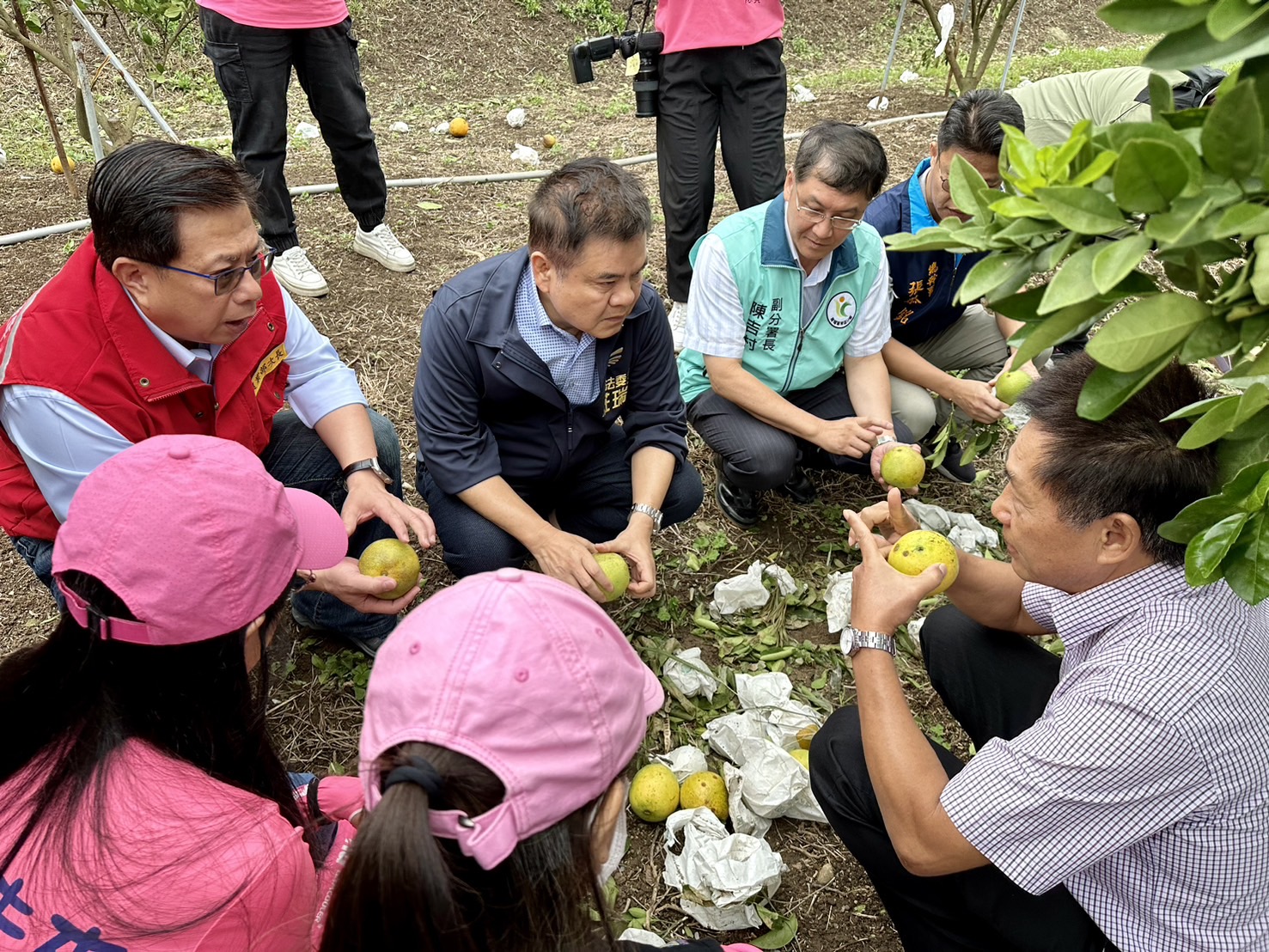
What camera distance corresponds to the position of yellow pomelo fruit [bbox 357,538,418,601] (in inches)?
114

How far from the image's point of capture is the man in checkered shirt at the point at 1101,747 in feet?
5.71

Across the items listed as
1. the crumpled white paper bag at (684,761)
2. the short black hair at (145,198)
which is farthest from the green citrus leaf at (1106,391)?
the short black hair at (145,198)

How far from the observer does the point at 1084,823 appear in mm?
1800

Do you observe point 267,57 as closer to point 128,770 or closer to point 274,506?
point 274,506

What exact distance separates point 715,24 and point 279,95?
2162 millimetres

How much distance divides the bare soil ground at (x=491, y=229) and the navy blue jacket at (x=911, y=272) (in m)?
0.79

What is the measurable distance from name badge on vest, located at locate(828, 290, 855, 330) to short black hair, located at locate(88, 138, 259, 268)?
2.24 meters

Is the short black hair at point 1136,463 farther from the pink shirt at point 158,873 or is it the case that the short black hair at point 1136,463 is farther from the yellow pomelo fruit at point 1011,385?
the yellow pomelo fruit at point 1011,385

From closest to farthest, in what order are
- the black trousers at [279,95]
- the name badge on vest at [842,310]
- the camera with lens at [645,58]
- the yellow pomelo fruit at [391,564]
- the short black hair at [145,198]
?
1. the short black hair at [145,198]
2. the yellow pomelo fruit at [391,564]
3. the name badge on vest at [842,310]
4. the black trousers at [279,95]
5. the camera with lens at [645,58]

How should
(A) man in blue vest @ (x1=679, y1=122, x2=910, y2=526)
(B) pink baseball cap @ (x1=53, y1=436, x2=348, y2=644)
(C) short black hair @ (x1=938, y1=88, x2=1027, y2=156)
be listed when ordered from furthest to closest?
(C) short black hair @ (x1=938, y1=88, x2=1027, y2=156) < (A) man in blue vest @ (x1=679, y1=122, x2=910, y2=526) < (B) pink baseball cap @ (x1=53, y1=436, x2=348, y2=644)

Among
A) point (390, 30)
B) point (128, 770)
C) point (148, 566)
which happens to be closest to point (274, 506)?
point (148, 566)

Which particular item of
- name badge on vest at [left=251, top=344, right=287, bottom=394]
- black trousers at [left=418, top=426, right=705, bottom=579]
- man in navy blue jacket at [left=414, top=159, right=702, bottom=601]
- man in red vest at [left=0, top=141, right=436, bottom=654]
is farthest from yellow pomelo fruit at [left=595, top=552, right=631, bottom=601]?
name badge on vest at [left=251, top=344, right=287, bottom=394]

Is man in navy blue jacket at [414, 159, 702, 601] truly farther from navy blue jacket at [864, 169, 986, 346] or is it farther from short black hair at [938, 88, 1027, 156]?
short black hair at [938, 88, 1027, 156]

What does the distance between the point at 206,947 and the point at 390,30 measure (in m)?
10.8
